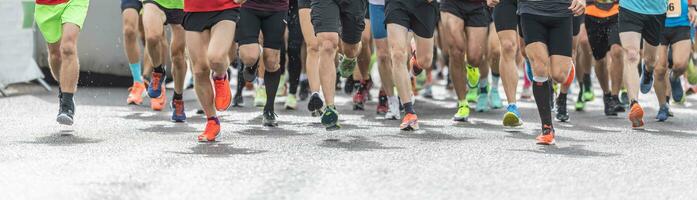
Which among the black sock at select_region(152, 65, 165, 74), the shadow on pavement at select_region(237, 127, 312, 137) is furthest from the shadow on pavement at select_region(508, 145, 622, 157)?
the black sock at select_region(152, 65, 165, 74)

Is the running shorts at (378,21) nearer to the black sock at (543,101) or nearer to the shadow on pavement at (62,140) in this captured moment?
the black sock at (543,101)

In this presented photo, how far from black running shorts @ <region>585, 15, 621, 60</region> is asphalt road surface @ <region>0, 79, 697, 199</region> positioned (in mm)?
1146

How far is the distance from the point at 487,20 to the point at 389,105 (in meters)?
1.21

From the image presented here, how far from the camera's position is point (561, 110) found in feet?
46.5

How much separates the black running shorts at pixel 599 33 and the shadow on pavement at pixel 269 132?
13.6 ft

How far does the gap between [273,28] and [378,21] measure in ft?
3.69

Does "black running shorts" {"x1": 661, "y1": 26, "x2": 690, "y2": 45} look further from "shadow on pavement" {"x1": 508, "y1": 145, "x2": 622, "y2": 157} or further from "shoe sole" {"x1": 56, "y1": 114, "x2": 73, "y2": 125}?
"shoe sole" {"x1": 56, "y1": 114, "x2": 73, "y2": 125}

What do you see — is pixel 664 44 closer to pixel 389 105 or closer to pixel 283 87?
pixel 389 105

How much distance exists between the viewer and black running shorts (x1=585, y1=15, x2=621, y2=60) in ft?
49.6

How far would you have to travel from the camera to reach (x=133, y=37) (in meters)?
14.7

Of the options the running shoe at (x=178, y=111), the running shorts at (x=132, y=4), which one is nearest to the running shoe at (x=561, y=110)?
the running shoe at (x=178, y=111)

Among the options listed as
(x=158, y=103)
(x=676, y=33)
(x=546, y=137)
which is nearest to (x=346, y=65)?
(x=546, y=137)

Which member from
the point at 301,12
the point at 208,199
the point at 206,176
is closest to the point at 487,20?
the point at 301,12

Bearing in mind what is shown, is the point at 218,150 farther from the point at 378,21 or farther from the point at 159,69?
the point at 159,69
